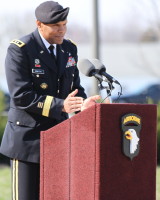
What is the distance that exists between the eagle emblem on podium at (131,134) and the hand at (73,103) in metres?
0.33

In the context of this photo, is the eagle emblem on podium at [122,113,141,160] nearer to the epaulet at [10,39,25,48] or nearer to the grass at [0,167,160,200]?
the epaulet at [10,39,25,48]

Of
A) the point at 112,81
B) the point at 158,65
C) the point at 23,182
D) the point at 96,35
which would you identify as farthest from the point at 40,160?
the point at 158,65

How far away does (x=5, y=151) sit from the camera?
3.97m

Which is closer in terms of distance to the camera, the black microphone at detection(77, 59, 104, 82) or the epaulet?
the black microphone at detection(77, 59, 104, 82)

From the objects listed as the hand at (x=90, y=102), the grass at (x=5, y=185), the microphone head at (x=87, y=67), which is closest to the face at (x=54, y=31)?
the microphone head at (x=87, y=67)

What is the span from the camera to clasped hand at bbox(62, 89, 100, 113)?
3516mm

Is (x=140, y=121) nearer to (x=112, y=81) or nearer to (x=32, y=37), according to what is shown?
(x=112, y=81)

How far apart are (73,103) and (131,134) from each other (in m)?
0.40

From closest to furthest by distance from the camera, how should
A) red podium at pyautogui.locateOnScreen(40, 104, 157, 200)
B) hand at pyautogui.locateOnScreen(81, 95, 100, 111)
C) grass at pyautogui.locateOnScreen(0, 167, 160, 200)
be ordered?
red podium at pyautogui.locateOnScreen(40, 104, 157, 200), hand at pyautogui.locateOnScreen(81, 95, 100, 111), grass at pyautogui.locateOnScreen(0, 167, 160, 200)

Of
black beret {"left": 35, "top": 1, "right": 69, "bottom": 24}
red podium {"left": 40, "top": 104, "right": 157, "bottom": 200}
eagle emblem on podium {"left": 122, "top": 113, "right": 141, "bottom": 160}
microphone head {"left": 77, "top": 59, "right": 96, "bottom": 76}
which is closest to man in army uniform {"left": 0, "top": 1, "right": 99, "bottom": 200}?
black beret {"left": 35, "top": 1, "right": 69, "bottom": 24}

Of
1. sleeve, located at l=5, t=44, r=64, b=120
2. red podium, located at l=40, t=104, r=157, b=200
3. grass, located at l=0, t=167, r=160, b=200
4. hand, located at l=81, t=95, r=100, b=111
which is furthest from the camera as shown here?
grass, located at l=0, t=167, r=160, b=200

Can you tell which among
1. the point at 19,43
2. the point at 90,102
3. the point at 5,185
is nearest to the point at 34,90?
the point at 19,43

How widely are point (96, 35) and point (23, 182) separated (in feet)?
22.0

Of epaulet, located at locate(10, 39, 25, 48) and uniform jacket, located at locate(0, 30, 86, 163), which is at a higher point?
epaulet, located at locate(10, 39, 25, 48)
